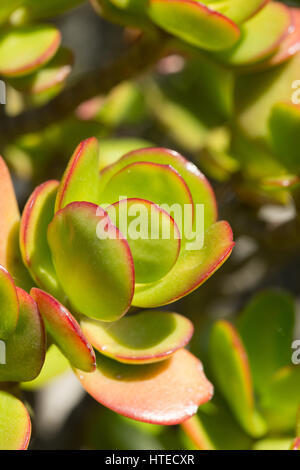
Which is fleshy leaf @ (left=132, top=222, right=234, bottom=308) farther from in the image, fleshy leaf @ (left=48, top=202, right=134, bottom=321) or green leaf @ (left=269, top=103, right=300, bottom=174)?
green leaf @ (left=269, top=103, right=300, bottom=174)

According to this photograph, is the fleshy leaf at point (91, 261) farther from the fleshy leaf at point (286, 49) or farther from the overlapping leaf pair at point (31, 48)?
the fleshy leaf at point (286, 49)

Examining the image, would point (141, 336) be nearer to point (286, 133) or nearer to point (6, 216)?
point (6, 216)

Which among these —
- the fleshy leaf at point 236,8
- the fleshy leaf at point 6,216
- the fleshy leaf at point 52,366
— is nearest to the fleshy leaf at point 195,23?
the fleshy leaf at point 236,8

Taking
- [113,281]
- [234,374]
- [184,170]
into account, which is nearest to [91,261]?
[113,281]

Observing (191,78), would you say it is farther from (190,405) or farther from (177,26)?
(190,405)

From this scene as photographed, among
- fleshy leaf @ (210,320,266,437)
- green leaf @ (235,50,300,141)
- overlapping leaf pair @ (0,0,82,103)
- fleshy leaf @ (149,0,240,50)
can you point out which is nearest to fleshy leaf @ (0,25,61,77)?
overlapping leaf pair @ (0,0,82,103)

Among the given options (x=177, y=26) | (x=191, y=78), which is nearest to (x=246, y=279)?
(x=191, y=78)
